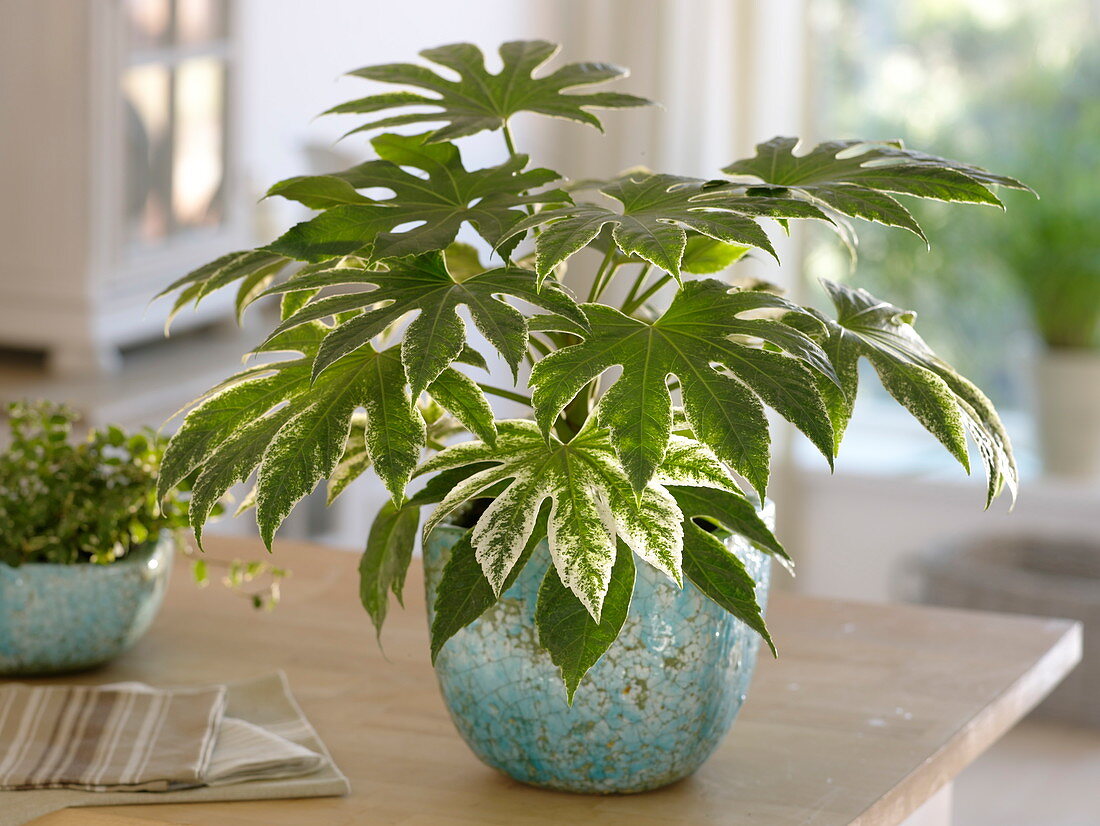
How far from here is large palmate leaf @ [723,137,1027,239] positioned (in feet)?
2.81

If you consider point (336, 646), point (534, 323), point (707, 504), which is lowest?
point (336, 646)

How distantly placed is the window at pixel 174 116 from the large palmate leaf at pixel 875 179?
1.78 m

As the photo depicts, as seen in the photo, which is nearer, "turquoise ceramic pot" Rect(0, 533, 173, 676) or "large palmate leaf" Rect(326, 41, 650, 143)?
"large palmate leaf" Rect(326, 41, 650, 143)

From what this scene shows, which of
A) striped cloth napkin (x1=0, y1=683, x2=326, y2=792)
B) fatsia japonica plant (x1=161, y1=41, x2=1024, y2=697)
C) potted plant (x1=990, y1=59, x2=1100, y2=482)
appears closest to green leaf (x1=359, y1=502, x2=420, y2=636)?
fatsia japonica plant (x1=161, y1=41, x2=1024, y2=697)

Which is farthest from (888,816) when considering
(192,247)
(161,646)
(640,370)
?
(192,247)

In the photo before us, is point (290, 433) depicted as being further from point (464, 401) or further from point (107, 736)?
point (107, 736)

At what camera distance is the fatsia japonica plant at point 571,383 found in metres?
0.77

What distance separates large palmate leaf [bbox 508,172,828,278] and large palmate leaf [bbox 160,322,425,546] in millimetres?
116

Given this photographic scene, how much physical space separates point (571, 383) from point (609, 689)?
23 centimetres

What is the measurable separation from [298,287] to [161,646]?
1.65 ft

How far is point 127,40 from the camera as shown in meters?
2.47

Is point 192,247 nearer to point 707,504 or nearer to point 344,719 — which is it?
point 344,719

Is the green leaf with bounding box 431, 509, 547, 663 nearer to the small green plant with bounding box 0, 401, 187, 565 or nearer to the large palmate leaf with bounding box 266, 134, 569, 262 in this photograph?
the large palmate leaf with bounding box 266, 134, 569, 262

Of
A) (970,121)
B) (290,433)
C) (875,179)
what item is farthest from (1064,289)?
(290,433)
